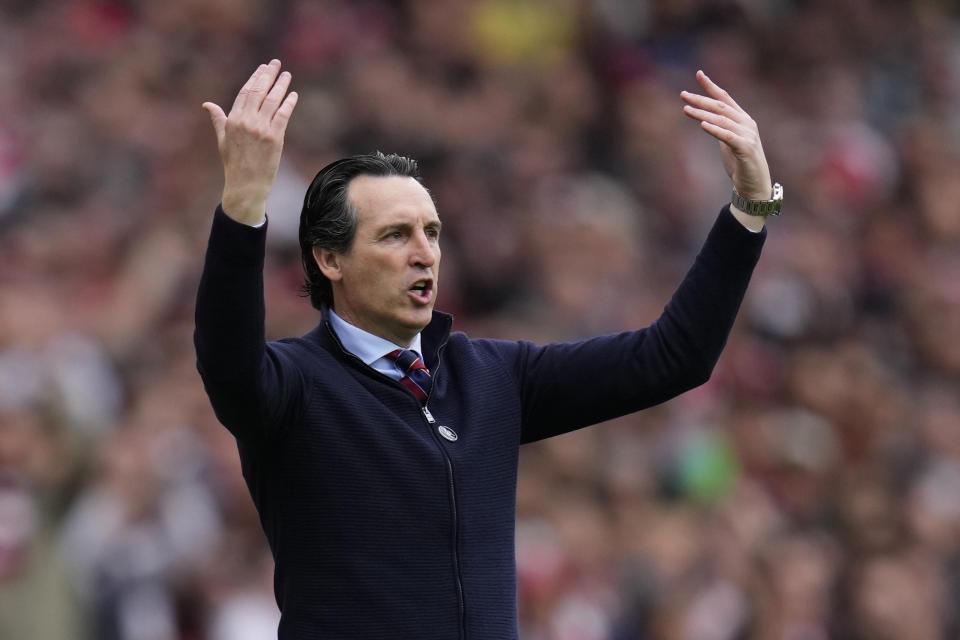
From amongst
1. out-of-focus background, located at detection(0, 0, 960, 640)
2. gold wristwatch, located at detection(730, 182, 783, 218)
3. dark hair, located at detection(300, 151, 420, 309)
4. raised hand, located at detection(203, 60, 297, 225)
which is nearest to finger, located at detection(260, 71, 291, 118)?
raised hand, located at detection(203, 60, 297, 225)

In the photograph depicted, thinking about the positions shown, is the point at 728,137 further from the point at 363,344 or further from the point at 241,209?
the point at 241,209

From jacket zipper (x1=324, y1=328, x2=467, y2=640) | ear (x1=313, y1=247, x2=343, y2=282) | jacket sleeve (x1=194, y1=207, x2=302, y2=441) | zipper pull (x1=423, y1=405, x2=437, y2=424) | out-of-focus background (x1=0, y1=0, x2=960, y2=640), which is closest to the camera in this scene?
jacket sleeve (x1=194, y1=207, x2=302, y2=441)

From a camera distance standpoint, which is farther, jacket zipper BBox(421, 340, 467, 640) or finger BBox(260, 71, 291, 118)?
jacket zipper BBox(421, 340, 467, 640)

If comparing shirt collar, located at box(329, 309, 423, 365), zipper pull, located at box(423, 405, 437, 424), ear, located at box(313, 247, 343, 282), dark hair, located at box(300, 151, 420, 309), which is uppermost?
dark hair, located at box(300, 151, 420, 309)

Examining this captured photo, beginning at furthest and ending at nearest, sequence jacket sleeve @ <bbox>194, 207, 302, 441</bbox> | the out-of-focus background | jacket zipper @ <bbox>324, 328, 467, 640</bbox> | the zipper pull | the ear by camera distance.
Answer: the out-of-focus background, the ear, the zipper pull, jacket zipper @ <bbox>324, 328, 467, 640</bbox>, jacket sleeve @ <bbox>194, 207, 302, 441</bbox>

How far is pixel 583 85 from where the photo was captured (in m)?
10.3

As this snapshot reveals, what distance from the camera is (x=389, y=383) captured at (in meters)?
3.24

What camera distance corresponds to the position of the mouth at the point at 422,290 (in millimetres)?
3266

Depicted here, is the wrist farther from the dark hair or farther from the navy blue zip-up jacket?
the dark hair

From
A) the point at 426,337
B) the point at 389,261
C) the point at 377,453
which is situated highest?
the point at 389,261

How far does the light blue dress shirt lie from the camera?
3.30 meters

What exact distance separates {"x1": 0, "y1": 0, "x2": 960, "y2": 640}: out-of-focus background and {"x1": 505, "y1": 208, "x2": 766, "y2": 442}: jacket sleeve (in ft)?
8.87

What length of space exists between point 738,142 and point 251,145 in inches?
38.1

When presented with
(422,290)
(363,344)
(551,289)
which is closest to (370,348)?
(363,344)
